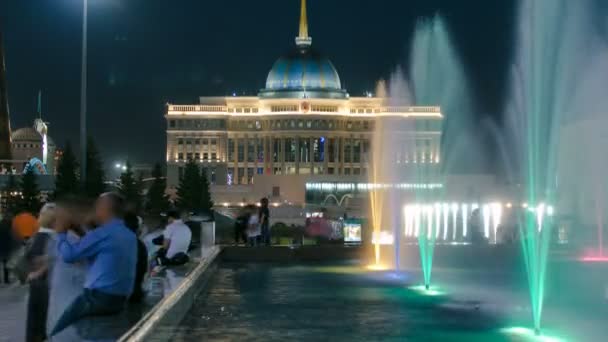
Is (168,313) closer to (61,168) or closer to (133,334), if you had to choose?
(133,334)

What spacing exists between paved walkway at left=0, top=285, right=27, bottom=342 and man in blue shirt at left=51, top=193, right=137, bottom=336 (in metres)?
2.11

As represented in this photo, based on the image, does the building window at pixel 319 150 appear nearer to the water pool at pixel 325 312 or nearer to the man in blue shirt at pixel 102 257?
Result: the water pool at pixel 325 312

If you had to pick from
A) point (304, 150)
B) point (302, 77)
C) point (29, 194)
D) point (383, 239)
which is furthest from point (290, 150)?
point (383, 239)

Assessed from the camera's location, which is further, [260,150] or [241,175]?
[260,150]

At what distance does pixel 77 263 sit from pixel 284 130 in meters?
115

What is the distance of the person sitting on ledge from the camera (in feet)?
51.4

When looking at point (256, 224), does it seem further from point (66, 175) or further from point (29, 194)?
point (66, 175)

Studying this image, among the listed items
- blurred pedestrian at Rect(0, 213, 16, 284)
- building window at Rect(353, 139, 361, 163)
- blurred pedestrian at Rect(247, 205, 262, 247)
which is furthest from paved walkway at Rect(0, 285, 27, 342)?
building window at Rect(353, 139, 361, 163)

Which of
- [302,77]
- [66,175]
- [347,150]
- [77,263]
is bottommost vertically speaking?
[77,263]

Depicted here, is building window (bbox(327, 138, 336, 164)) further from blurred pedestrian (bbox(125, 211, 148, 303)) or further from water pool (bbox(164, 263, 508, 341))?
blurred pedestrian (bbox(125, 211, 148, 303))

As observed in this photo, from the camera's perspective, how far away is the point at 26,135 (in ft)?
518

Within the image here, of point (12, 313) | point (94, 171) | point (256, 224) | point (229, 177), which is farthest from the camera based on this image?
point (229, 177)

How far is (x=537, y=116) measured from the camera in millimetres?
19281

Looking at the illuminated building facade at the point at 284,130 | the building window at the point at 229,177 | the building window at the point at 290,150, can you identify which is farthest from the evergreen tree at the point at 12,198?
the building window at the point at 290,150
